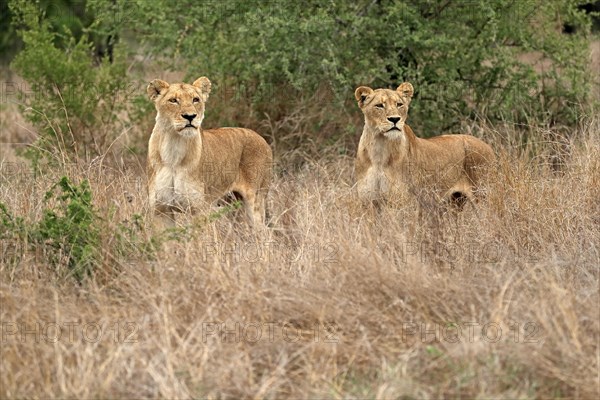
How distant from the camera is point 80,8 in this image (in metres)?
18.5

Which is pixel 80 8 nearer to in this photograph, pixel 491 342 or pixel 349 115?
pixel 349 115

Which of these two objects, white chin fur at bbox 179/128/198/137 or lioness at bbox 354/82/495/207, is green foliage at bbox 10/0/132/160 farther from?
lioness at bbox 354/82/495/207

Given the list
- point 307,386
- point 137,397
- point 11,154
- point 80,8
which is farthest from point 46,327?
point 80,8

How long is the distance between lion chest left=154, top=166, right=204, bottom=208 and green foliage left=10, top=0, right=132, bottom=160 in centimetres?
341

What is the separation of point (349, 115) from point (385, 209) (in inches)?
145

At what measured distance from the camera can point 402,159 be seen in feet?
27.5

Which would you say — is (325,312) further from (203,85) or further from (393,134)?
(203,85)

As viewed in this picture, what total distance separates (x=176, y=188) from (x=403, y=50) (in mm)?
4153

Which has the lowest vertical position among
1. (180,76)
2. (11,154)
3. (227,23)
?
(11,154)

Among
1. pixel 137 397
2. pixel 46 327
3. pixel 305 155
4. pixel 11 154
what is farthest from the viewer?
pixel 11 154

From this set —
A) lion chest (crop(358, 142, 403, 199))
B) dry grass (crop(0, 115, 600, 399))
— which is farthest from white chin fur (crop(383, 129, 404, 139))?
dry grass (crop(0, 115, 600, 399))

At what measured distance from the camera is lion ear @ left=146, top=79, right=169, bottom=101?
7.86m

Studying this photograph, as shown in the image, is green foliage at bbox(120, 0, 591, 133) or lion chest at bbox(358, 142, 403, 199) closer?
lion chest at bbox(358, 142, 403, 199)

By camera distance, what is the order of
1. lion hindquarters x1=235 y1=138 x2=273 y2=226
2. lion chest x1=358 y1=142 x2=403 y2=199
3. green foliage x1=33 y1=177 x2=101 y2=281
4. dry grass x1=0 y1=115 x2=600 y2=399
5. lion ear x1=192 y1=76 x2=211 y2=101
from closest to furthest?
dry grass x1=0 y1=115 x2=600 y2=399
green foliage x1=33 y1=177 x2=101 y2=281
lion ear x1=192 y1=76 x2=211 y2=101
lion chest x1=358 y1=142 x2=403 y2=199
lion hindquarters x1=235 y1=138 x2=273 y2=226
